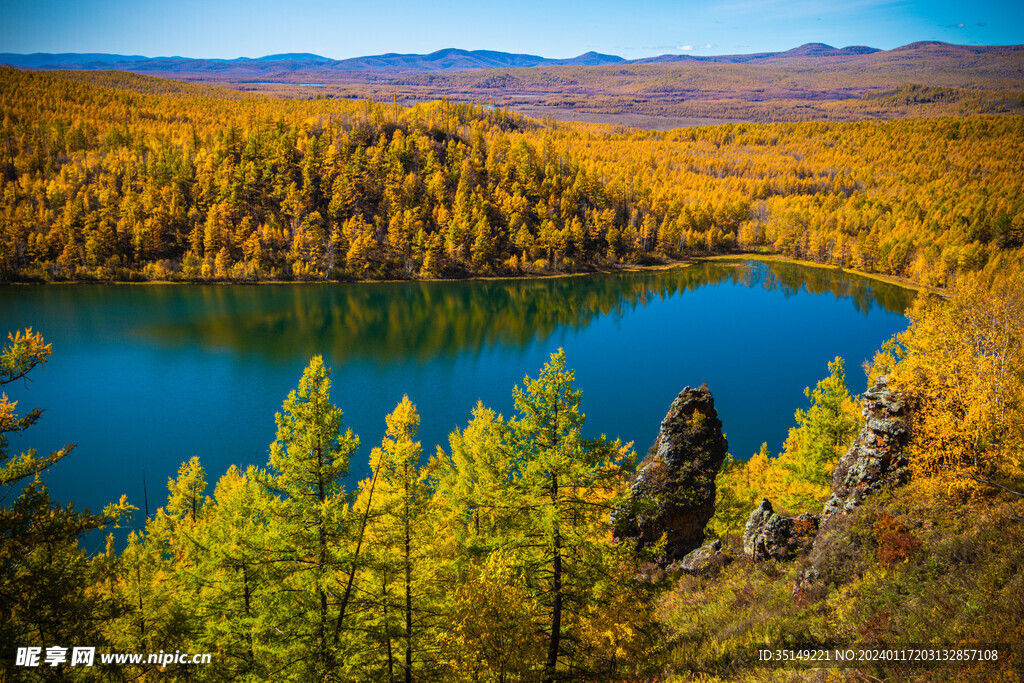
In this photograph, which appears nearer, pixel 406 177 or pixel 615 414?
pixel 615 414

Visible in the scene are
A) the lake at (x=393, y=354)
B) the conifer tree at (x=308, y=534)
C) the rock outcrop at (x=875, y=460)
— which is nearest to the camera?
the conifer tree at (x=308, y=534)

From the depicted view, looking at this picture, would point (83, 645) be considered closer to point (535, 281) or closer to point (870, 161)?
point (535, 281)

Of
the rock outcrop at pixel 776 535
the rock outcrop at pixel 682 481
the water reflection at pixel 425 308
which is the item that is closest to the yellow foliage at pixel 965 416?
the rock outcrop at pixel 776 535

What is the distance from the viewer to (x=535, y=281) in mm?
112375

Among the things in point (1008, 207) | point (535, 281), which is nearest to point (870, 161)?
point (1008, 207)

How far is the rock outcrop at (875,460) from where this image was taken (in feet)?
57.6

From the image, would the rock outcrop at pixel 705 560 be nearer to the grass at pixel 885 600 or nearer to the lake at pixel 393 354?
the grass at pixel 885 600

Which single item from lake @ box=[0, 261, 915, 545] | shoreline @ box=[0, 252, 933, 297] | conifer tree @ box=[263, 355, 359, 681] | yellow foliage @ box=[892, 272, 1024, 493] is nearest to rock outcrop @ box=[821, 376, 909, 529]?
yellow foliage @ box=[892, 272, 1024, 493]

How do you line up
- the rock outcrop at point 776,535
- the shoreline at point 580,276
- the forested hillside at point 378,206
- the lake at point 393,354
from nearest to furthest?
the rock outcrop at point 776,535, the lake at point 393,354, the shoreline at point 580,276, the forested hillside at point 378,206

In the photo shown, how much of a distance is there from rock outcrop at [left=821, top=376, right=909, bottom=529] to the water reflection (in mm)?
50607

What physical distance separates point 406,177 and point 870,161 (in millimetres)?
168309

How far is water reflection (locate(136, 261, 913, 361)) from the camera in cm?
6938

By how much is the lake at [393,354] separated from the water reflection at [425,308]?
471 mm

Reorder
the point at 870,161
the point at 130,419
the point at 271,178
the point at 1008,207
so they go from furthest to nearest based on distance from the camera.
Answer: the point at 870,161, the point at 271,178, the point at 1008,207, the point at 130,419
